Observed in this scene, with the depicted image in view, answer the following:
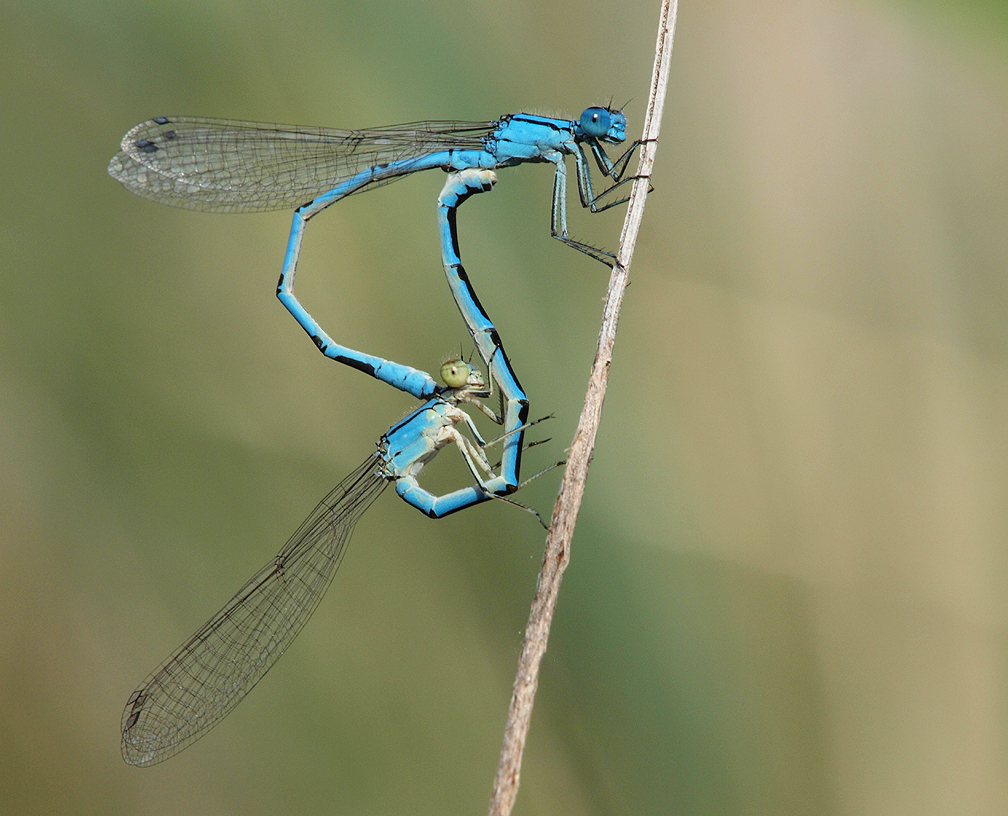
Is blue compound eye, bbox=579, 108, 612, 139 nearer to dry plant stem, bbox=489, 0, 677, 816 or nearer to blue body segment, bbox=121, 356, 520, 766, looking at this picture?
dry plant stem, bbox=489, 0, 677, 816

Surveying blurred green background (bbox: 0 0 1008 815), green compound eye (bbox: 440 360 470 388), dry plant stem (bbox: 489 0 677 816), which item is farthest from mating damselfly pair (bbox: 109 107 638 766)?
dry plant stem (bbox: 489 0 677 816)

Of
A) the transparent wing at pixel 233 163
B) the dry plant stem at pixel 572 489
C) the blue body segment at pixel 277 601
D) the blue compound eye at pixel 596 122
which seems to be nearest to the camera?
the dry plant stem at pixel 572 489

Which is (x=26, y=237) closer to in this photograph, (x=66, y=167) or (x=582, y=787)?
(x=66, y=167)

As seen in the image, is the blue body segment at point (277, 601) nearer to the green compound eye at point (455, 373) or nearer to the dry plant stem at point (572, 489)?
the green compound eye at point (455, 373)

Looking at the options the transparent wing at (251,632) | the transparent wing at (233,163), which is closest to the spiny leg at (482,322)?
the transparent wing at (233,163)

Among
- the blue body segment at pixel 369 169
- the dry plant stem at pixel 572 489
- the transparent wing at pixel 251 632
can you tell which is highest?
the blue body segment at pixel 369 169

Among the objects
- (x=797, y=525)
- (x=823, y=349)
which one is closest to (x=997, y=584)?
(x=797, y=525)
